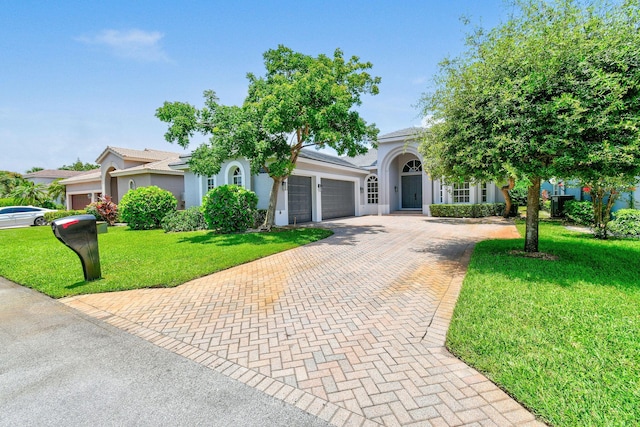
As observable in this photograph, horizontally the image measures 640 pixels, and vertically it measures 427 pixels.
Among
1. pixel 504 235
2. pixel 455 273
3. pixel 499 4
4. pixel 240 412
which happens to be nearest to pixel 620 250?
pixel 504 235

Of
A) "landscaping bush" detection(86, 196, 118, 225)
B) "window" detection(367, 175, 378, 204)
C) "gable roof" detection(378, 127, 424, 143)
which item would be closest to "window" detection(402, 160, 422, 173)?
"window" detection(367, 175, 378, 204)

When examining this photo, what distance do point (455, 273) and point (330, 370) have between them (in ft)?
15.6

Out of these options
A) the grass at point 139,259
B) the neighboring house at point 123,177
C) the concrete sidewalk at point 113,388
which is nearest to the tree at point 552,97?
the concrete sidewalk at point 113,388

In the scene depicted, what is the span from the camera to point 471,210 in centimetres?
1930

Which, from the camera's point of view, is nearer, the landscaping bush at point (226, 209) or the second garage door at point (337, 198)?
the landscaping bush at point (226, 209)

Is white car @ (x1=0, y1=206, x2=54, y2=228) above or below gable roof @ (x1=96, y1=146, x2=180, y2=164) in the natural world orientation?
below

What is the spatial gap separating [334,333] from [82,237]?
5.70 m

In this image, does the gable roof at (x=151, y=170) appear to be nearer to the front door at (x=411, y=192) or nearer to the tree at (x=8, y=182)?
the front door at (x=411, y=192)

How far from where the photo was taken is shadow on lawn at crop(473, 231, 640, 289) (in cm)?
593

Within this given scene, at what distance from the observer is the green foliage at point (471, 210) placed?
19250 mm

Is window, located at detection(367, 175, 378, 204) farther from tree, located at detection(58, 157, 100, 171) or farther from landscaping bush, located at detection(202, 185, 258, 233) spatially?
tree, located at detection(58, 157, 100, 171)

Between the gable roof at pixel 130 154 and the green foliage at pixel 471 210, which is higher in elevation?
the gable roof at pixel 130 154

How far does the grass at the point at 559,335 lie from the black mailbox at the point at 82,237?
7.06 m

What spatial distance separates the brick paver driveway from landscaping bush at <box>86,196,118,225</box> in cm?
1662
